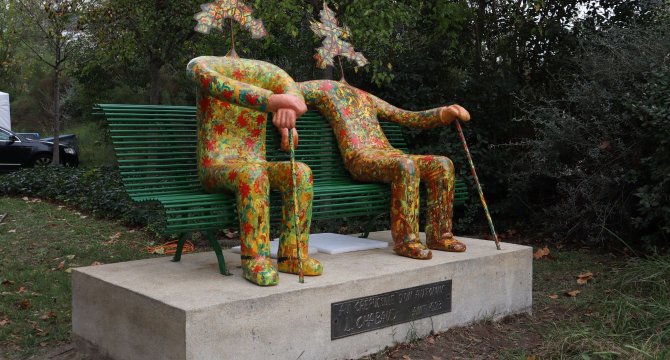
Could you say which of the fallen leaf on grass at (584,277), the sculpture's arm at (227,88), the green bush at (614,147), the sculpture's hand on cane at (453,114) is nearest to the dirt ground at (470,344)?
the fallen leaf on grass at (584,277)

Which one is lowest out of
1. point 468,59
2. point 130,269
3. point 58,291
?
point 58,291

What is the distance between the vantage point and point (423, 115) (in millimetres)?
4395

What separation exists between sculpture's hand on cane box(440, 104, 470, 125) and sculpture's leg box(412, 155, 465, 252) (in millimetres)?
277

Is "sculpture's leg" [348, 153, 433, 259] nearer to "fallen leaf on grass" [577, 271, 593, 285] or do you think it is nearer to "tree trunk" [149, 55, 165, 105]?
"fallen leaf on grass" [577, 271, 593, 285]

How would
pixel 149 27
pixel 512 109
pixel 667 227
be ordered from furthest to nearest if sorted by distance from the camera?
pixel 149 27, pixel 512 109, pixel 667 227

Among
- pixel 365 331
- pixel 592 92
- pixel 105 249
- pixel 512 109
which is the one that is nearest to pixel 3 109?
pixel 105 249

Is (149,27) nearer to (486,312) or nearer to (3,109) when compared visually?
(486,312)

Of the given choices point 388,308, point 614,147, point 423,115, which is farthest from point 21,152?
point 388,308

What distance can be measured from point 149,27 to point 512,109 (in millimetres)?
5101

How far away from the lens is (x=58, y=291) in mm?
4898

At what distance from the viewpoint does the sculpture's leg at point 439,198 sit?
13.3 ft

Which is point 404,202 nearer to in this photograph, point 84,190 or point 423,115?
point 423,115

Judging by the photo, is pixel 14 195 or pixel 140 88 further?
pixel 140 88

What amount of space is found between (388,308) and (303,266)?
0.49 meters
